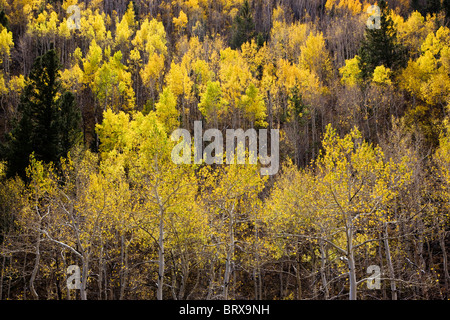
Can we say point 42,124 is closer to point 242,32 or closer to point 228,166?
point 228,166

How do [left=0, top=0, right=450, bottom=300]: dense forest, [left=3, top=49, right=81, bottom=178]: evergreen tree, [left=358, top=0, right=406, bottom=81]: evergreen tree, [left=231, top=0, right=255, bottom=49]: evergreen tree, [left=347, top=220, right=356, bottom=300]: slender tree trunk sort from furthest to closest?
[left=231, top=0, right=255, bottom=49]: evergreen tree
[left=358, top=0, right=406, bottom=81]: evergreen tree
[left=3, top=49, right=81, bottom=178]: evergreen tree
[left=0, top=0, right=450, bottom=300]: dense forest
[left=347, top=220, right=356, bottom=300]: slender tree trunk

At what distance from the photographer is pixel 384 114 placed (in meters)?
32.9

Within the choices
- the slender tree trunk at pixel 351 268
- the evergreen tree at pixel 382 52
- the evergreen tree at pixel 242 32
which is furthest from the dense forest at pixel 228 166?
the evergreen tree at pixel 242 32

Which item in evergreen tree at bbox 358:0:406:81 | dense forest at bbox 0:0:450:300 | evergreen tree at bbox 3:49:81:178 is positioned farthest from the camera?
evergreen tree at bbox 358:0:406:81

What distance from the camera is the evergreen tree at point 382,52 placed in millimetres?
37094

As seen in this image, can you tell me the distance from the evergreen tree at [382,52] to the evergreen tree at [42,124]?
108 ft

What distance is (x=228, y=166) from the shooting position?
18.2 m

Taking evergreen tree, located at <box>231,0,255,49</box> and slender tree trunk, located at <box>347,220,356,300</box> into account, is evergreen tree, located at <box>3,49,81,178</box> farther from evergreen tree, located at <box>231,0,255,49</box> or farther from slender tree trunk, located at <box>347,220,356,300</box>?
evergreen tree, located at <box>231,0,255,49</box>

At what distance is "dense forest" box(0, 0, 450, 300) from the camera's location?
15367mm

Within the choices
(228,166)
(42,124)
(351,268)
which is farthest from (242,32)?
(351,268)

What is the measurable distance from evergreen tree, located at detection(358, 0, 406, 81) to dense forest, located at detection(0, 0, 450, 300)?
0.23m

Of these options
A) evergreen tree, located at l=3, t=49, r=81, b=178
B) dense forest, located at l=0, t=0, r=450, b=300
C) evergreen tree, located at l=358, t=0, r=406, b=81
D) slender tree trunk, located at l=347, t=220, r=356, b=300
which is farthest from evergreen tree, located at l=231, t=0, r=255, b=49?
slender tree trunk, located at l=347, t=220, r=356, b=300

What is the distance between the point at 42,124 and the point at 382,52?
3884cm
